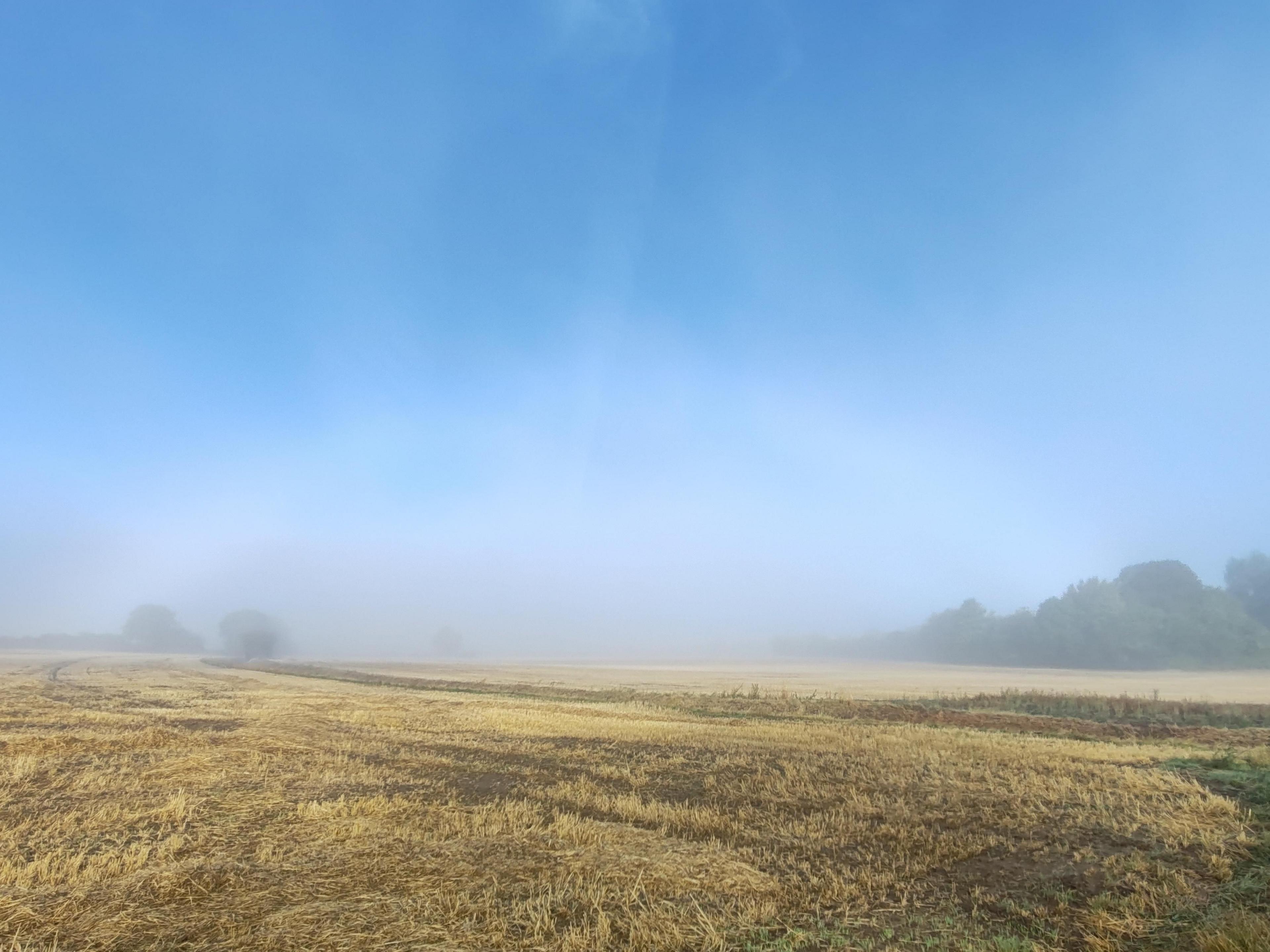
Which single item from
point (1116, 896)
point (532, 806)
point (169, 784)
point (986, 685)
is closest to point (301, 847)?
point (532, 806)

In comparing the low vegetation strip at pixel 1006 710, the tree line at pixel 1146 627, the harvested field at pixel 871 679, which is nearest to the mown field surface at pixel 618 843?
the low vegetation strip at pixel 1006 710

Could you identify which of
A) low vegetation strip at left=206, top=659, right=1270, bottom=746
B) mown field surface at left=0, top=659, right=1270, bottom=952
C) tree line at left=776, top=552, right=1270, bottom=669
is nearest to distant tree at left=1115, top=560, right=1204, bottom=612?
tree line at left=776, top=552, right=1270, bottom=669

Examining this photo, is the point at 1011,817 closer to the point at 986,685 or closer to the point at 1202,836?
the point at 1202,836

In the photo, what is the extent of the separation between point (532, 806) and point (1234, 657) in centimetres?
18008

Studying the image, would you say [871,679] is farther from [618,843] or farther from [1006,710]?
[618,843]

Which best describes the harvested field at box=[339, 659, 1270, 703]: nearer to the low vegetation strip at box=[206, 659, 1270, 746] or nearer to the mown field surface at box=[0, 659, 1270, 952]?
the low vegetation strip at box=[206, 659, 1270, 746]

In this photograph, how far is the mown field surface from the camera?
387 inches

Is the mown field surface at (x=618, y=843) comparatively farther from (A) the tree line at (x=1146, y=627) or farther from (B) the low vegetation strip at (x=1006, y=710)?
(A) the tree line at (x=1146, y=627)

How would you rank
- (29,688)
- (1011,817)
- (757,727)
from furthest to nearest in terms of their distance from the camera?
(29,688)
(757,727)
(1011,817)

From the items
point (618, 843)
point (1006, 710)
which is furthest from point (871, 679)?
point (618, 843)

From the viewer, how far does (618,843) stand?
45.6 feet

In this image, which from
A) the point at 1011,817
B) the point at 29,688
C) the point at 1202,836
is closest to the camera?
the point at 1202,836

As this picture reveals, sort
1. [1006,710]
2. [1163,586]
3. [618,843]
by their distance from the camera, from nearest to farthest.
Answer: [618,843] < [1006,710] < [1163,586]

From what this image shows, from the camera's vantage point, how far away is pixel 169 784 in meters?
18.2
